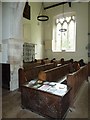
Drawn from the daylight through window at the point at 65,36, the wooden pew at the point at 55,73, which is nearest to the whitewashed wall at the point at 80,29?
the daylight through window at the point at 65,36

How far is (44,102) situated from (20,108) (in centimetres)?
72

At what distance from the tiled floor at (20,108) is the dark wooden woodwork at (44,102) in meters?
0.14

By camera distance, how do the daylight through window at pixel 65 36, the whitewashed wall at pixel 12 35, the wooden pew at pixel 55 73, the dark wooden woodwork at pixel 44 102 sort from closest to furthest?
1. the dark wooden woodwork at pixel 44 102
2. the wooden pew at pixel 55 73
3. the whitewashed wall at pixel 12 35
4. the daylight through window at pixel 65 36

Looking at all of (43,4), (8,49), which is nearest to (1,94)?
(8,49)

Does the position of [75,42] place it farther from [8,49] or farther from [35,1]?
[8,49]

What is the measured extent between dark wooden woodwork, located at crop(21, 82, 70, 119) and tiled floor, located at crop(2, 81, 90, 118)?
14 centimetres

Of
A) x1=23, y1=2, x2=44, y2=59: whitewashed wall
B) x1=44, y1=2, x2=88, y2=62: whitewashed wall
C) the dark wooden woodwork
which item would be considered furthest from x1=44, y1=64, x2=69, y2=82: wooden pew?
x1=44, y1=2, x2=88, y2=62: whitewashed wall

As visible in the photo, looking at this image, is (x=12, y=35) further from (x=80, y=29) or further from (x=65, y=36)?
(x=65, y=36)

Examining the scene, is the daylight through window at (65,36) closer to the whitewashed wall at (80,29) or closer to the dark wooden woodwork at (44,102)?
the whitewashed wall at (80,29)

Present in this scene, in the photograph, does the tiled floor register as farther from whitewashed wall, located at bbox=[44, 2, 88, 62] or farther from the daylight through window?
the daylight through window

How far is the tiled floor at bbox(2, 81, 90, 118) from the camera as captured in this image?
2926mm

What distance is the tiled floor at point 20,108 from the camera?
293 cm

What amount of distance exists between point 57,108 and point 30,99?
2.10ft

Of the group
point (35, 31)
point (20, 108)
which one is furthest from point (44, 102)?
point (35, 31)
